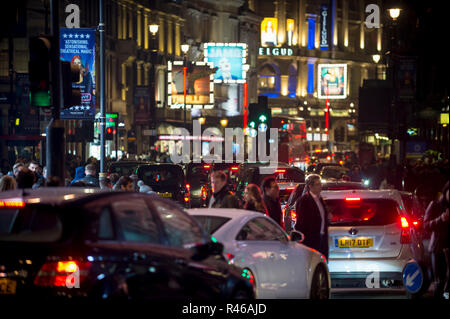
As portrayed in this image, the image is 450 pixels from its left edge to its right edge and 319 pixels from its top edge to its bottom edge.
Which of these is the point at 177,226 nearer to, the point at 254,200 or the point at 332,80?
the point at 254,200

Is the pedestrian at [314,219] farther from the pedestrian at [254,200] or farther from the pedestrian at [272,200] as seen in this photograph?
the pedestrian at [272,200]

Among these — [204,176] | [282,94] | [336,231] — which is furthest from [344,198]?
[282,94]

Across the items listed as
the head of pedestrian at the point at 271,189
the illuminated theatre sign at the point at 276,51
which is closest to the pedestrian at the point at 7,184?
the head of pedestrian at the point at 271,189

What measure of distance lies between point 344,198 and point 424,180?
8.17 m

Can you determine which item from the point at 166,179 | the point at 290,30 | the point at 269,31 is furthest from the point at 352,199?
the point at 290,30

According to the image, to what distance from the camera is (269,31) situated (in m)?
123

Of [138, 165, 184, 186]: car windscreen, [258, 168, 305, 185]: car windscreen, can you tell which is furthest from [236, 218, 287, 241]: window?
[138, 165, 184, 186]: car windscreen

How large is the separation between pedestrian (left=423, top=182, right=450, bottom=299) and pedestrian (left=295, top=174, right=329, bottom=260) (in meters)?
1.33

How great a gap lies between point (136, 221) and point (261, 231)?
342 centimetres

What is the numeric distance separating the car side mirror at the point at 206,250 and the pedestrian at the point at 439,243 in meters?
3.93

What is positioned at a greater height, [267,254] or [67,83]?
[67,83]

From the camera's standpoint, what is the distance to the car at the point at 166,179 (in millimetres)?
24344

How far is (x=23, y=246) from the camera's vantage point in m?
6.68

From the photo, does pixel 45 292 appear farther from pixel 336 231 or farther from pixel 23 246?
pixel 336 231
